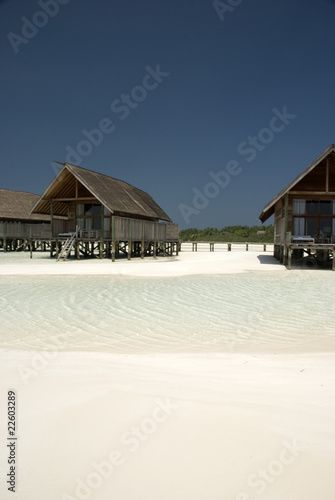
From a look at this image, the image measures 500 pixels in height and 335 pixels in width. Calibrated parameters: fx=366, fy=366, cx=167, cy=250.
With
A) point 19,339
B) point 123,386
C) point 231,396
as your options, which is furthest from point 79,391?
point 19,339

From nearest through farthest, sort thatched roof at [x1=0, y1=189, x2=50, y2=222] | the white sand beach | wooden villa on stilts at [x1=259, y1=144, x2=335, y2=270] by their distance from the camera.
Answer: the white sand beach
wooden villa on stilts at [x1=259, y1=144, x2=335, y2=270]
thatched roof at [x1=0, y1=189, x2=50, y2=222]

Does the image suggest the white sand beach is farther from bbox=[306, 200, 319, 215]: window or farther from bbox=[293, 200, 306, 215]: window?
bbox=[306, 200, 319, 215]: window

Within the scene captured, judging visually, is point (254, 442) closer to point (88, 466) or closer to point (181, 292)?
point (88, 466)

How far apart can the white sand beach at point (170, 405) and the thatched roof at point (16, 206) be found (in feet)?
93.1

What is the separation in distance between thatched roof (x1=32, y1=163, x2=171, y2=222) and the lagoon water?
423 inches

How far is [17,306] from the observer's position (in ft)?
26.0

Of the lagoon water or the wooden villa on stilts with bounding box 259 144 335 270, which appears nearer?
the lagoon water

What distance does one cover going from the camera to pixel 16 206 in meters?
34.5

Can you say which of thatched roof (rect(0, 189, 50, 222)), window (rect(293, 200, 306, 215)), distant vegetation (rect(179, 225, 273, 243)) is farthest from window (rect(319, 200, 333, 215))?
distant vegetation (rect(179, 225, 273, 243))

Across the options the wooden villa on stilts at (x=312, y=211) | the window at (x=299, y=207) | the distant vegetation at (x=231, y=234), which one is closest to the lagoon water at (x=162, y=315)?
the wooden villa on stilts at (x=312, y=211)

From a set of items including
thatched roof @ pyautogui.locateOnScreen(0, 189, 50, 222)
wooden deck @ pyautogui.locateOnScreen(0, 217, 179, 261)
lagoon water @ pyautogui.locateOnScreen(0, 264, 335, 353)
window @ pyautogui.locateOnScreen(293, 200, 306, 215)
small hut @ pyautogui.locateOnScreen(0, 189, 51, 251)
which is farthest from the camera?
thatched roof @ pyautogui.locateOnScreen(0, 189, 50, 222)

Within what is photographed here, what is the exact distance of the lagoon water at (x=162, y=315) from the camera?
5.37 m

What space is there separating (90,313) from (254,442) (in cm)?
526

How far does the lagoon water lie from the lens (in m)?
5.37
